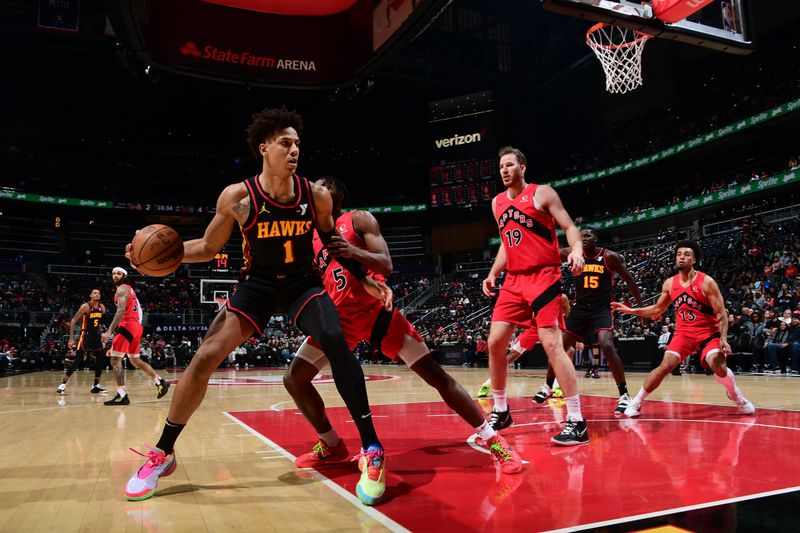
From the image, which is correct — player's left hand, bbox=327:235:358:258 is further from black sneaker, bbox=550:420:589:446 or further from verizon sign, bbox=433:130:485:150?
verizon sign, bbox=433:130:485:150

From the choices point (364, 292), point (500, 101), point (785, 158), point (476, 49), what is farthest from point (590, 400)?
point (476, 49)

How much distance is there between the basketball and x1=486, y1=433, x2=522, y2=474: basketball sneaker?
2244 mm

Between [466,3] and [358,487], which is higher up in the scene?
[466,3]

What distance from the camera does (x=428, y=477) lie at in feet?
11.4

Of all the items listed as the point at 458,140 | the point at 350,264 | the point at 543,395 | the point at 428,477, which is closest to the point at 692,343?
the point at 543,395

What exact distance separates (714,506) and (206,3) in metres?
4.95

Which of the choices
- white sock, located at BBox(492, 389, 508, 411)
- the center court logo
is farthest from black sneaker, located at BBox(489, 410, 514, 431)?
the center court logo

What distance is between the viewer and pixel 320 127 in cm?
3816

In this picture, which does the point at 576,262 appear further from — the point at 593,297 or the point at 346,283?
the point at 593,297

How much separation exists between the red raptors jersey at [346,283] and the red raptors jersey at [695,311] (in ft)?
12.9

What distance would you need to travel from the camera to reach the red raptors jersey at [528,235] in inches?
191

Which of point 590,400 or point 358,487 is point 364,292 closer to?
point 358,487

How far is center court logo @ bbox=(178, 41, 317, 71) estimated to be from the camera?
4.85 m

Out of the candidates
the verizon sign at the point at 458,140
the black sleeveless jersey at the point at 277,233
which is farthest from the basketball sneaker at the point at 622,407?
the verizon sign at the point at 458,140
